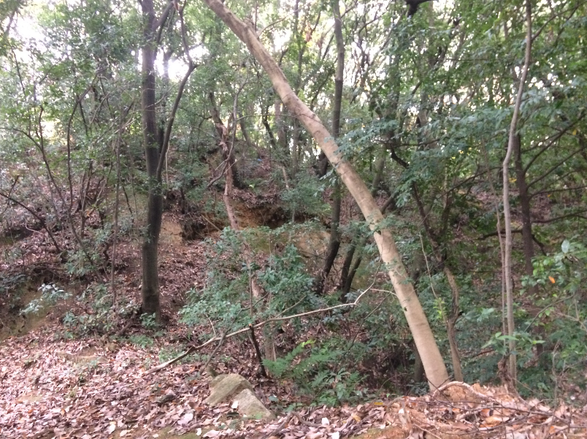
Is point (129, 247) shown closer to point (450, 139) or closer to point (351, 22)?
point (351, 22)

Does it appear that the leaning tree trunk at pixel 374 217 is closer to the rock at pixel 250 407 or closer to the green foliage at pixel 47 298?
the rock at pixel 250 407

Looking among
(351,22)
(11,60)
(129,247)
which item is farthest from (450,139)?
(129,247)

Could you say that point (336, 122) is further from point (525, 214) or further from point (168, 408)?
point (168, 408)

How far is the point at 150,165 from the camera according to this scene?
30.2ft

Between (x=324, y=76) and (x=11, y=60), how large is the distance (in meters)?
A: 7.86

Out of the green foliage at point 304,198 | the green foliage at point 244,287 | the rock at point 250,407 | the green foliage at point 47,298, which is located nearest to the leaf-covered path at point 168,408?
the rock at point 250,407

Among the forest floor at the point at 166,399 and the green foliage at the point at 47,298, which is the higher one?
the green foliage at the point at 47,298

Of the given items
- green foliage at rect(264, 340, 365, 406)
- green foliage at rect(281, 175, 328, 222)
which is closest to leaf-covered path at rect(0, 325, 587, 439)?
green foliage at rect(264, 340, 365, 406)

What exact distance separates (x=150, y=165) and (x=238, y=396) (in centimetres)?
629

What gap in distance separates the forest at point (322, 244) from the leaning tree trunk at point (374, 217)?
3cm

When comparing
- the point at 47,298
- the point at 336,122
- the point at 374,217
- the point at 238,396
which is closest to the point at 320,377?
the point at 238,396

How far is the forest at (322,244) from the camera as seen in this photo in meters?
4.07

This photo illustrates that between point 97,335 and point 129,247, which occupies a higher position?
point 129,247

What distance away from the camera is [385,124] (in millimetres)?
4859
